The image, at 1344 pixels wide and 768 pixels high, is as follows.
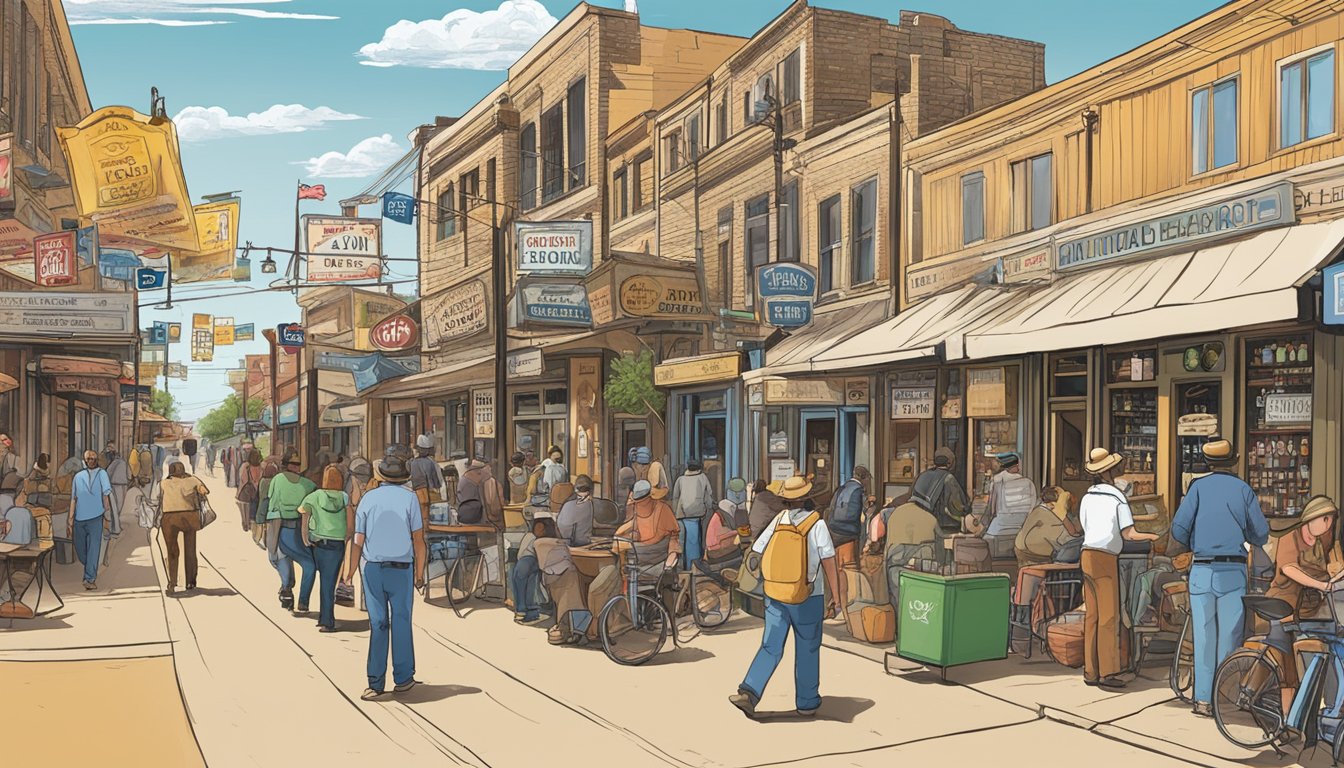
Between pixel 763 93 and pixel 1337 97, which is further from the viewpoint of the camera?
pixel 763 93

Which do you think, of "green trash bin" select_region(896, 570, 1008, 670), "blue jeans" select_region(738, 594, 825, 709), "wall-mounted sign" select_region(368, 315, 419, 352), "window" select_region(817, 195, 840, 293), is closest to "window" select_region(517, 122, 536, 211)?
"wall-mounted sign" select_region(368, 315, 419, 352)

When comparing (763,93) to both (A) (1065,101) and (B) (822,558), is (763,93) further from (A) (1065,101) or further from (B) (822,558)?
(B) (822,558)

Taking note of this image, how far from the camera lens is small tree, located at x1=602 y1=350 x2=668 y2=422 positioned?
27.1 meters

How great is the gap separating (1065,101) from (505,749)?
12836mm

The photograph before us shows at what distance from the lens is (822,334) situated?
21.7 meters

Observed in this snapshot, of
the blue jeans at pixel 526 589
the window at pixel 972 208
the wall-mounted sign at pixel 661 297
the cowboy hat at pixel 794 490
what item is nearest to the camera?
the cowboy hat at pixel 794 490

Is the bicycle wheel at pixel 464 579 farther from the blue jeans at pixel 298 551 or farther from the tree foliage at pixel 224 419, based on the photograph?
the tree foliage at pixel 224 419

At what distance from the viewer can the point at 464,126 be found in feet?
135

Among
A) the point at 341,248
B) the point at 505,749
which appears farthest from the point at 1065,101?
the point at 341,248

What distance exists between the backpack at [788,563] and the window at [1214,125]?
8530 millimetres

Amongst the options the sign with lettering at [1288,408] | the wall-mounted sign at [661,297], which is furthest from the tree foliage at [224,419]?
the sign with lettering at [1288,408]

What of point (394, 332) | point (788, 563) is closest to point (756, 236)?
point (788, 563)

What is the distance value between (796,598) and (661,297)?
16.3 metres

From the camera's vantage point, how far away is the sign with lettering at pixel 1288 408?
13.0 meters
